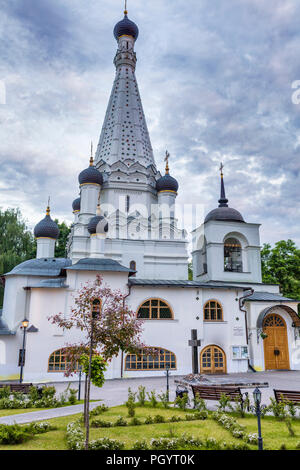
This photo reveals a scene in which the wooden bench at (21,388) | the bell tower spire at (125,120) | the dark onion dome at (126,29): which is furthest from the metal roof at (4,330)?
the dark onion dome at (126,29)

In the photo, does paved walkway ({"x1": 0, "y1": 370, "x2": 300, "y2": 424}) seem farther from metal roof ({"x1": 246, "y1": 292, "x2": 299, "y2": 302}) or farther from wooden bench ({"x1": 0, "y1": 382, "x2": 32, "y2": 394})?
metal roof ({"x1": 246, "y1": 292, "x2": 299, "y2": 302})

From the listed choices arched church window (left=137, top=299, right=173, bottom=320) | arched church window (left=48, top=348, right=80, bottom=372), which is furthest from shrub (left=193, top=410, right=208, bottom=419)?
arched church window (left=137, top=299, right=173, bottom=320)

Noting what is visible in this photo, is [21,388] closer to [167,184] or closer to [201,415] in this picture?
[201,415]

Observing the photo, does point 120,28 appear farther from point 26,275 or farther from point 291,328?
point 291,328

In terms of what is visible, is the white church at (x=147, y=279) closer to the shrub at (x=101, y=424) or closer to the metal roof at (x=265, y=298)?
the metal roof at (x=265, y=298)

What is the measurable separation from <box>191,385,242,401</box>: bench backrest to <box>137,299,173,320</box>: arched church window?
8145mm

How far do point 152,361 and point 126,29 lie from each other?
95.1 ft

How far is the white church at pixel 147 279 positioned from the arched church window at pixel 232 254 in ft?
0.25

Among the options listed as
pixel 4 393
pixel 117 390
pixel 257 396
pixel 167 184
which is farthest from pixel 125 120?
pixel 257 396

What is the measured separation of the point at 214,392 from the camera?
11359mm

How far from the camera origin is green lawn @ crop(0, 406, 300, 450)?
7.22 m

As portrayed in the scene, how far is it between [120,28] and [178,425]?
33.8 metres

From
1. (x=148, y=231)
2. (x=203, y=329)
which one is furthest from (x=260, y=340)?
(x=148, y=231)

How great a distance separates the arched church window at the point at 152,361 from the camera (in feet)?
61.7
